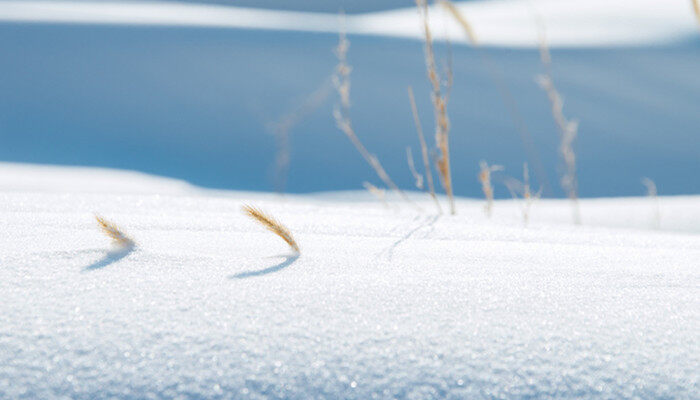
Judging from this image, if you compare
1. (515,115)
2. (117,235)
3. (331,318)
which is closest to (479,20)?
(515,115)

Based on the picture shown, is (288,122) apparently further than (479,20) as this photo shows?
No

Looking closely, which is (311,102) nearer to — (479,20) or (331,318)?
(479,20)

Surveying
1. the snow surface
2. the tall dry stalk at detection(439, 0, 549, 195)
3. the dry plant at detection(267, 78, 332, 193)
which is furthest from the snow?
the snow surface

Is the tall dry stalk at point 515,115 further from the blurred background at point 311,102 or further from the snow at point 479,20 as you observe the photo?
the snow at point 479,20

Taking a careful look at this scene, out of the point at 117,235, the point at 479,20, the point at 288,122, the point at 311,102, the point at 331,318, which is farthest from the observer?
the point at 479,20

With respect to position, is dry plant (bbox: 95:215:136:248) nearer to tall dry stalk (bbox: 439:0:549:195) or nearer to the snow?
tall dry stalk (bbox: 439:0:549:195)

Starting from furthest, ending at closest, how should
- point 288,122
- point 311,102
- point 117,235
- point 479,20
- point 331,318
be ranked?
1. point 479,20
2. point 311,102
3. point 288,122
4. point 117,235
5. point 331,318
